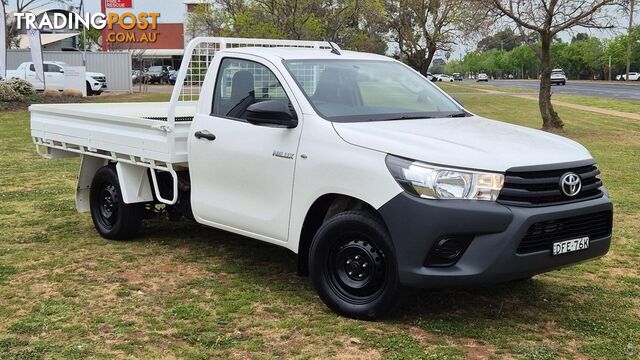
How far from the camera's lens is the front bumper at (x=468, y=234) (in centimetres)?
408

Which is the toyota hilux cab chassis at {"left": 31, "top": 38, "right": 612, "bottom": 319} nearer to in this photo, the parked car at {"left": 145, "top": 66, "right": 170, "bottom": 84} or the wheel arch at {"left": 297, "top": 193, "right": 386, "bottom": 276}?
the wheel arch at {"left": 297, "top": 193, "right": 386, "bottom": 276}

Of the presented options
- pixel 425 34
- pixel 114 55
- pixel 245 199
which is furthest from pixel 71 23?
pixel 245 199

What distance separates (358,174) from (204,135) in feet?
5.58

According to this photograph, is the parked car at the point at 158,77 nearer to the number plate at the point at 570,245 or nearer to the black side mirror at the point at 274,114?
the black side mirror at the point at 274,114

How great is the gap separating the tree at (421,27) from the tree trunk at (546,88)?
1638 centimetres

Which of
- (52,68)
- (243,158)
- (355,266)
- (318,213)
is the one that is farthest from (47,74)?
(355,266)

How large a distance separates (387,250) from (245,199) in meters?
1.47

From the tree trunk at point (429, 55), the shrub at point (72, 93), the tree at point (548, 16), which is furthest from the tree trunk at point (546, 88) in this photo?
the shrub at point (72, 93)

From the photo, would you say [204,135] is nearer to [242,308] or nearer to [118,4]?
[242,308]

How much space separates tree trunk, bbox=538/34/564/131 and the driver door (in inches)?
574

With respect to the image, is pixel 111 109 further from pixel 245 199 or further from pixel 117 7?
pixel 117 7

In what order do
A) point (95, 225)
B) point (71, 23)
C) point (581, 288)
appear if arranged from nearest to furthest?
point (581, 288), point (95, 225), point (71, 23)

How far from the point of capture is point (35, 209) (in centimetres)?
859

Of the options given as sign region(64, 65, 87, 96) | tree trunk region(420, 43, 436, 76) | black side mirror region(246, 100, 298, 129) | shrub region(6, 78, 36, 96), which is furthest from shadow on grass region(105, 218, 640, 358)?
Result: tree trunk region(420, 43, 436, 76)
